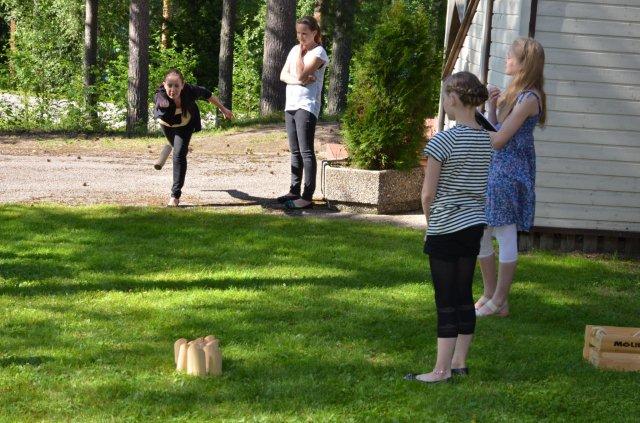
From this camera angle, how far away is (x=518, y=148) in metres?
A: 7.23

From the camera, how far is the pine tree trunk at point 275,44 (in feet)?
63.1

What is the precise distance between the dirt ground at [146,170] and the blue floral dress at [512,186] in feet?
11.8

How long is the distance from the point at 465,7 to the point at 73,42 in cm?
3184

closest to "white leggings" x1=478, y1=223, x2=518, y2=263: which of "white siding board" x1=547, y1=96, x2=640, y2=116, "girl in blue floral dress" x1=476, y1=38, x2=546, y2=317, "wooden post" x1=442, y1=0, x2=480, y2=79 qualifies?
"girl in blue floral dress" x1=476, y1=38, x2=546, y2=317

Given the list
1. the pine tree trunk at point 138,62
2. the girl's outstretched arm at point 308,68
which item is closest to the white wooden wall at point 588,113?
the girl's outstretched arm at point 308,68

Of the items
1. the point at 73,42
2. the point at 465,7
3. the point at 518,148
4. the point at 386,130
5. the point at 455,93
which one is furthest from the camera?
the point at 73,42

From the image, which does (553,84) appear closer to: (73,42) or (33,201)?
(33,201)

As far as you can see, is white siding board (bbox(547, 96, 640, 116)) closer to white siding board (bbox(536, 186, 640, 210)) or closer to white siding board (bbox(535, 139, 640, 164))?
white siding board (bbox(535, 139, 640, 164))

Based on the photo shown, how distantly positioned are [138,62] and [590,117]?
51.5 ft

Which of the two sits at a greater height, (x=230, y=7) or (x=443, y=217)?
(x=230, y=7)

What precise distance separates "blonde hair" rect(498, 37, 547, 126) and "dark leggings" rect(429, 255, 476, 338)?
62.7 inches

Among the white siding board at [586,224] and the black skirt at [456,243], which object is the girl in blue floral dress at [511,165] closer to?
the black skirt at [456,243]

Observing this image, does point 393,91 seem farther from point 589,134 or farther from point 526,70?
→ point 526,70

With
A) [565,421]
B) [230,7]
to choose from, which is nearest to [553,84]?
[565,421]
